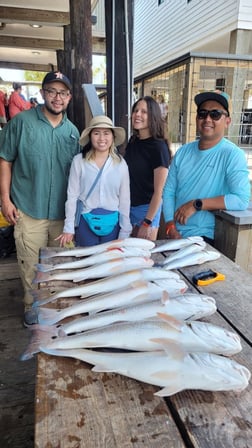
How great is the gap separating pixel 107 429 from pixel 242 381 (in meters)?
0.42

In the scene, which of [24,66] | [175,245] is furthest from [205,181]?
[24,66]

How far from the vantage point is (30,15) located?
736 centimetres

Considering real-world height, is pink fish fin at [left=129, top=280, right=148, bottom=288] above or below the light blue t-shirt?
below

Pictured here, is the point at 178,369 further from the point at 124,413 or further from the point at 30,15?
the point at 30,15

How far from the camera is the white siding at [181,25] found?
991cm

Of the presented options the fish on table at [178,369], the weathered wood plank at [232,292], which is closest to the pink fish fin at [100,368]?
the fish on table at [178,369]

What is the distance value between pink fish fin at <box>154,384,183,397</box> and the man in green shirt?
1.94 meters

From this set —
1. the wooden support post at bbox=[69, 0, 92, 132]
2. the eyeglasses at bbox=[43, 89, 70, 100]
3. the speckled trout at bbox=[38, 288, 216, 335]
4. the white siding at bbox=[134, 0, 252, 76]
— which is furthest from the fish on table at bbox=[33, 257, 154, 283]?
the white siding at bbox=[134, 0, 252, 76]

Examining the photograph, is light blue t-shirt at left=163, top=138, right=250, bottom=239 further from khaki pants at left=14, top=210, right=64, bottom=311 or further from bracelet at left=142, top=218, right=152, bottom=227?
khaki pants at left=14, top=210, right=64, bottom=311

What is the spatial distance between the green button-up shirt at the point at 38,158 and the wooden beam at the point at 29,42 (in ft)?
27.7

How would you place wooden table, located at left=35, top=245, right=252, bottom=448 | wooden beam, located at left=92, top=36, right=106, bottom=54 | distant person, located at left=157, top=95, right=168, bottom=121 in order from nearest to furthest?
1. wooden table, located at left=35, top=245, right=252, bottom=448
2. distant person, located at left=157, top=95, right=168, bottom=121
3. wooden beam, located at left=92, top=36, right=106, bottom=54

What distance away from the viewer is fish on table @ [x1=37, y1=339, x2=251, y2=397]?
3.44 ft

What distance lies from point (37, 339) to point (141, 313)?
40 cm

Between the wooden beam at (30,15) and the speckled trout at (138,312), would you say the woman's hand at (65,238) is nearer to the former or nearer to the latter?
the speckled trout at (138,312)
